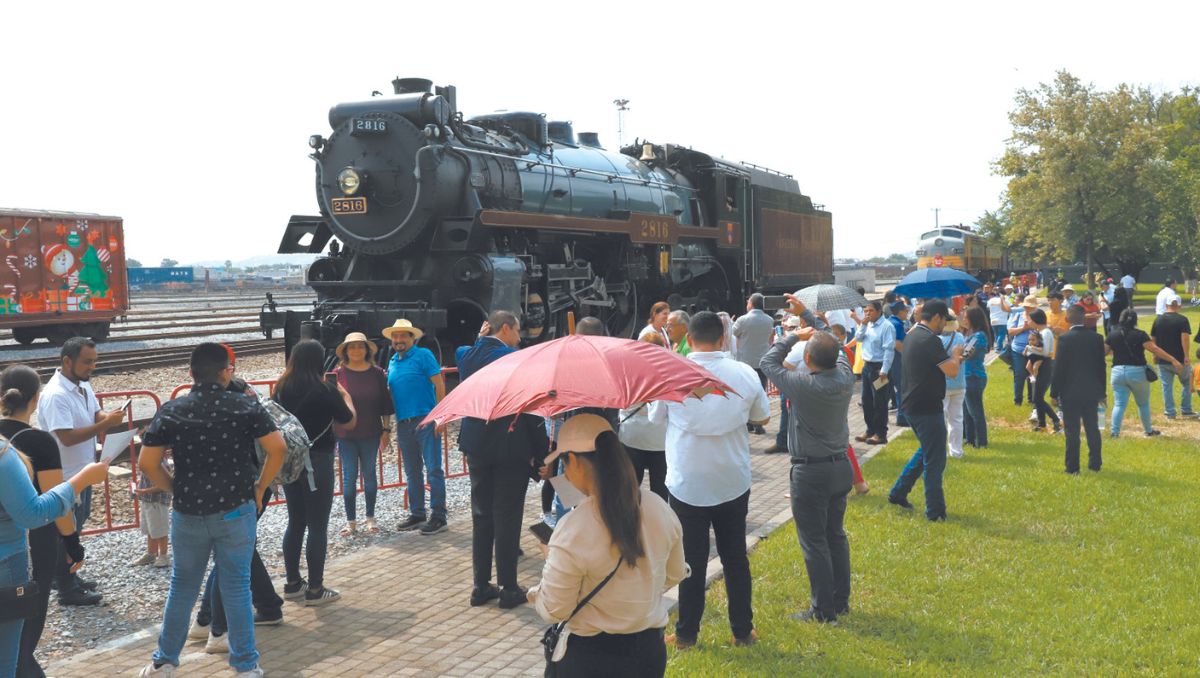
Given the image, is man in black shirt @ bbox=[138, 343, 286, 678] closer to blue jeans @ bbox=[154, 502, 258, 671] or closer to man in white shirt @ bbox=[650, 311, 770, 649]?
blue jeans @ bbox=[154, 502, 258, 671]

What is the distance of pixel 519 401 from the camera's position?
442 cm

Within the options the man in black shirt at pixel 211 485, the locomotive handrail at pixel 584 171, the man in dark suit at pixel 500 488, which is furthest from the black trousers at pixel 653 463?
the locomotive handrail at pixel 584 171

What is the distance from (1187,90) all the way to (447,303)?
62.8 meters

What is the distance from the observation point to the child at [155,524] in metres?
7.64

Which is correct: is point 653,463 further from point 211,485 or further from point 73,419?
point 73,419

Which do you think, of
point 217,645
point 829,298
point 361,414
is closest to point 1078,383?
point 829,298

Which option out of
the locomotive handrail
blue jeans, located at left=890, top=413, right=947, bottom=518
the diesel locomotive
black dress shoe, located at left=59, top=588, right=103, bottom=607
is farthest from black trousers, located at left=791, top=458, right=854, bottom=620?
the diesel locomotive

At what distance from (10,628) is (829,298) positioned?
818cm

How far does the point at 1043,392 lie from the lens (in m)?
13.3

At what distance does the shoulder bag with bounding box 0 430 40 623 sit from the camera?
4.53 m

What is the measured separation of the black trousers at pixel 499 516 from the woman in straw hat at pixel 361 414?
184 centimetres

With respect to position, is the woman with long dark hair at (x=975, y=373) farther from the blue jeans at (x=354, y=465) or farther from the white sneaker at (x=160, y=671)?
the white sneaker at (x=160, y=671)

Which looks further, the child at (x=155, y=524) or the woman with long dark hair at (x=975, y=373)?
the woman with long dark hair at (x=975, y=373)

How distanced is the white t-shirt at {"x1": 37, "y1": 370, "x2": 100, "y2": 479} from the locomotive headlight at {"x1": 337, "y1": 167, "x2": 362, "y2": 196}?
26.1 feet
